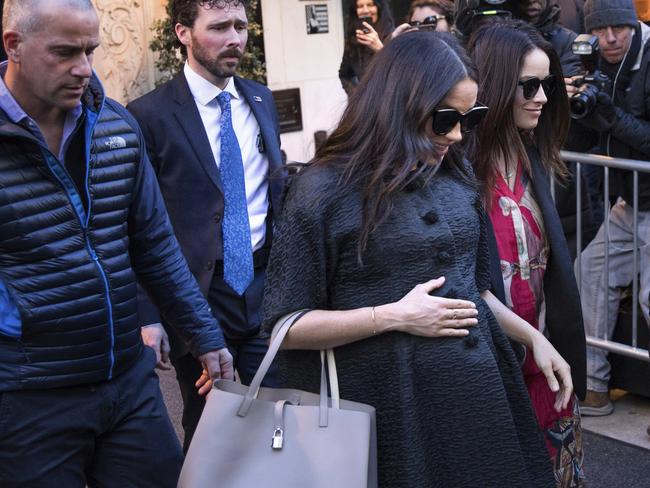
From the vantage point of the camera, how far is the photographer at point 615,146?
562 centimetres

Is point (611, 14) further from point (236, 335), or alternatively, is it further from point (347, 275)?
point (347, 275)

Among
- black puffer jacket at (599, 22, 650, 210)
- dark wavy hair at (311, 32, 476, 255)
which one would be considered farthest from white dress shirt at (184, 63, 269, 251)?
black puffer jacket at (599, 22, 650, 210)

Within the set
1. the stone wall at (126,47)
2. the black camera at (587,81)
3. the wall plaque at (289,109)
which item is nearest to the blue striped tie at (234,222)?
the black camera at (587,81)

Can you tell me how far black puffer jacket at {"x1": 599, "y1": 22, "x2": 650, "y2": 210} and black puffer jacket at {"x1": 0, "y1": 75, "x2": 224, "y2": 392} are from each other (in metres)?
2.99

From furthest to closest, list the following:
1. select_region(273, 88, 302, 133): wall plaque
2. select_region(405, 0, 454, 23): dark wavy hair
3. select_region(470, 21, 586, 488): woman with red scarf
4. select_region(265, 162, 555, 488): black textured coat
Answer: select_region(273, 88, 302, 133): wall plaque → select_region(405, 0, 454, 23): dark wavy hair → select_region(470, 21, 586, 488): woman with red scarf → select_region(265, 162, 555, 488): black textured coat

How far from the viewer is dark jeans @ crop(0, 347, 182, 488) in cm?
303

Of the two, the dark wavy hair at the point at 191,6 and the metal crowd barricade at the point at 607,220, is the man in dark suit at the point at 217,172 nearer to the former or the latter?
the dark wavy hair at the point at 191,6

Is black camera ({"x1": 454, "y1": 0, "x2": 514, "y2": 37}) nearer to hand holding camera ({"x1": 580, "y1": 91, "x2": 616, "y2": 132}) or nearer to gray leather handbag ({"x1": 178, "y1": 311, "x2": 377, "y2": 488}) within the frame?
hand holding camera ({"x1": 580, "y1": 91, "x2": 616, "y2": 132})

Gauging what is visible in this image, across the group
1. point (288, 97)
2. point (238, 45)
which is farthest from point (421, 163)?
point (288, 97)

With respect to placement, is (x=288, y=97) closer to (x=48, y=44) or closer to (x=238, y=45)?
(x=238, y=45)

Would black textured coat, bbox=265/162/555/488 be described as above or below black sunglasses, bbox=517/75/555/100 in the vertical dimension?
below

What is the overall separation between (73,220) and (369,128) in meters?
0.83

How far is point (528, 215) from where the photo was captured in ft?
12.5

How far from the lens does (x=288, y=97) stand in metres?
12.4
